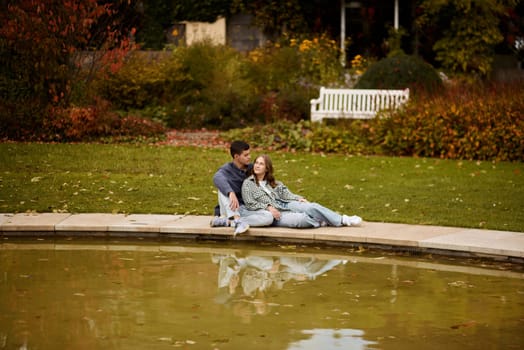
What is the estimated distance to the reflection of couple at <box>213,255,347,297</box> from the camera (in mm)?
7648

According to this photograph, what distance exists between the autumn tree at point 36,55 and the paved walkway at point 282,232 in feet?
22.2

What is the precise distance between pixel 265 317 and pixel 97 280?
73.1 inches

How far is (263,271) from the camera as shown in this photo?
8.18 metres

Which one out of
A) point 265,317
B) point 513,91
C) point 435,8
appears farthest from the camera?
point 435,8

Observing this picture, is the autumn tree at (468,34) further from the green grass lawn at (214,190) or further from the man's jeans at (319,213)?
the man's jeans at (319,213)

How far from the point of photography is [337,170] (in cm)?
1378

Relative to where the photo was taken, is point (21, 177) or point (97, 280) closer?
point (97, 280)

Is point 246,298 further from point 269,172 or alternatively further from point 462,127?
point 462,127

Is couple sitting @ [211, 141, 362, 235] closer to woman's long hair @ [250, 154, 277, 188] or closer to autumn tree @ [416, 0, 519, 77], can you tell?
woman's long hair @ [250, 154, 277, 188]

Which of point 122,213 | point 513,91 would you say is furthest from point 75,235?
point 513,91

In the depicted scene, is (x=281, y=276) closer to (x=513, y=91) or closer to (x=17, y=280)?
(x=17, y=280)

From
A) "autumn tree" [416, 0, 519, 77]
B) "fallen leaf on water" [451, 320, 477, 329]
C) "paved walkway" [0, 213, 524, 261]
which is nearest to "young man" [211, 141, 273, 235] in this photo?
"paved walkway" [0, 213, 524, 261]

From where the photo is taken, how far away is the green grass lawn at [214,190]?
10656 mm

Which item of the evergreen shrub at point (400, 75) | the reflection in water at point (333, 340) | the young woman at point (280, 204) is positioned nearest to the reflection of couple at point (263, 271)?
the young woman at point (280, 204)
